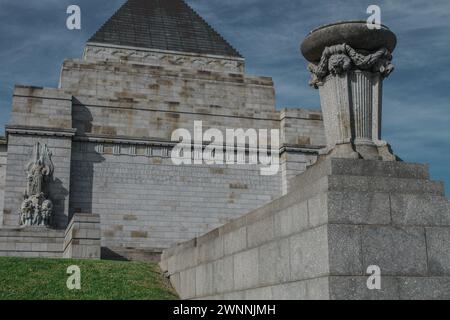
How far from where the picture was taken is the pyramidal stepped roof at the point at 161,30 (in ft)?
106

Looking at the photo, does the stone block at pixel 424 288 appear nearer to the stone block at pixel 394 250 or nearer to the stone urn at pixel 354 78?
the stone block at pixel 394 250

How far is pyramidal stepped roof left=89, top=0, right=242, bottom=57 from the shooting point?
→ 106 ft

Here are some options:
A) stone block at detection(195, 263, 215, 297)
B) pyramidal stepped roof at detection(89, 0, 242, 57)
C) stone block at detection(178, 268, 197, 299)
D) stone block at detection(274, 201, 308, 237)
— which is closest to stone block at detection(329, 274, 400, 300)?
stone block at detection(274, 201, 308, 237)

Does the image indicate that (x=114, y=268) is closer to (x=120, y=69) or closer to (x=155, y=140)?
(x=155, y=140)

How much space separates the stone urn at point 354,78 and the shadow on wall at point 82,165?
1665cm

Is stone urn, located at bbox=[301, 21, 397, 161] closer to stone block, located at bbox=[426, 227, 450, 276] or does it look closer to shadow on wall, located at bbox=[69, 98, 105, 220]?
stone block, located at bbox=[426, 227, 450, 276]

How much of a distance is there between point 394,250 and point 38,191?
58.6ft

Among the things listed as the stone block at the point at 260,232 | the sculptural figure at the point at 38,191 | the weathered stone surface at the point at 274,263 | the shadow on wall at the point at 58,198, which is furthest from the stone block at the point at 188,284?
the shadow on wall at the point at 58,198

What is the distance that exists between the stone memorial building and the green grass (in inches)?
26.3

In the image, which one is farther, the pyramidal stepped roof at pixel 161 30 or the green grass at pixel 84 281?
the pyramidal stepped roof at pixel 161 30

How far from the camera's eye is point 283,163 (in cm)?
2647
